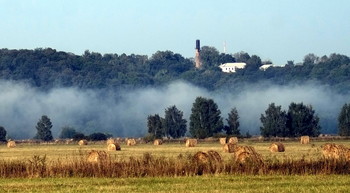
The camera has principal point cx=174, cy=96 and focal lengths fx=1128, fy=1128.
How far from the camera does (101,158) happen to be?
4156 centimetres

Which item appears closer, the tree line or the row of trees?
the tree line

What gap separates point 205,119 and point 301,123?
11.5 metres

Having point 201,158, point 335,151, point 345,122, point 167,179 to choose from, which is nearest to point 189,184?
point 167,179

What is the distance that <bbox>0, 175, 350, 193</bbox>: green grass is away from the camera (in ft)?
101

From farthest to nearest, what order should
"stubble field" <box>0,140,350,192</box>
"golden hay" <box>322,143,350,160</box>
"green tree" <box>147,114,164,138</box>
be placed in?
1. "green tree" <box>147,114,164,138</box>
2. "golden hay" <box>322,143,350,160</box>
3. "stubble field" <box>0,140,350,192</box>

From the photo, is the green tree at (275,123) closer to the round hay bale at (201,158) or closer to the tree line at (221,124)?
the tree line at (221,124)

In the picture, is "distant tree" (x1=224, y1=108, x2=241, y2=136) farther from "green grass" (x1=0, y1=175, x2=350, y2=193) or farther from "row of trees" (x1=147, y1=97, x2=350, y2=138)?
"green grass" (x1=0, y1=175, x2=350, y2=193)

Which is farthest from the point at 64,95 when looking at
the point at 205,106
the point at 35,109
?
the point at 205,106

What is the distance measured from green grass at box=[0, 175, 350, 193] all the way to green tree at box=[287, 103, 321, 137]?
7024cm

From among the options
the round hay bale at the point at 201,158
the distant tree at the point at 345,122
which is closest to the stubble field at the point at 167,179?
the round hay bale at the point at 201,158

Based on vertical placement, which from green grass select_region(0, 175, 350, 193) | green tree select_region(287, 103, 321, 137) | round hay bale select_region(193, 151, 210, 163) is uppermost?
green tree select_region(287, 103, 321, 137)

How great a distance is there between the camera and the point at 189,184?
32.4 meters

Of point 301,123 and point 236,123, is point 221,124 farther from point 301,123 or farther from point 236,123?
point 301,123

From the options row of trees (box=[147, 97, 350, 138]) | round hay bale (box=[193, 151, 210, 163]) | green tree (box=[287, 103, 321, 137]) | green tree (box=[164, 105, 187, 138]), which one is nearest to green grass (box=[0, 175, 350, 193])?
round hay bale (box=[193, 151, 210, 163])
